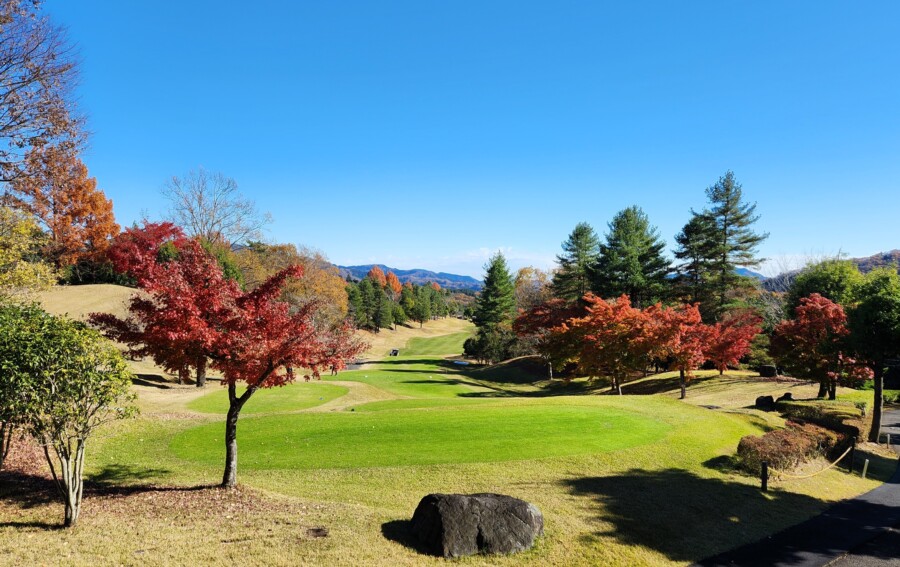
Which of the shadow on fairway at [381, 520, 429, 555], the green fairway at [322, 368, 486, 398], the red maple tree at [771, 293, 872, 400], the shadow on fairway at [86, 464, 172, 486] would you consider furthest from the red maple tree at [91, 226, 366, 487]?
the red maple tree at [771, 293, 872, 400]

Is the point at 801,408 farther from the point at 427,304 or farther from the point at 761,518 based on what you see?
the point at 427,304

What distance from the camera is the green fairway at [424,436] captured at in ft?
53.4

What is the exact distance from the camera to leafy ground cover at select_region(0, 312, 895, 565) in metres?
8.82

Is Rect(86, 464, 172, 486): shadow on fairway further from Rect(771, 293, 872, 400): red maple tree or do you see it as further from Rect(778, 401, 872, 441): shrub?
Rect(771, 293, 872, 400): red maple tree

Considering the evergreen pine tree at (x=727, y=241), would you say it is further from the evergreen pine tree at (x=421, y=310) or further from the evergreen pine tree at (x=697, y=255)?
the evergreen pine tree at (x=421, y=310)

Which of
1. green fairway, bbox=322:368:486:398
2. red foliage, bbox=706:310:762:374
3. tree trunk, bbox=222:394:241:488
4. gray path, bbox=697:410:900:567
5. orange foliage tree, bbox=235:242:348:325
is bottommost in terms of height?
green fairway, bbox=322:368:486:398

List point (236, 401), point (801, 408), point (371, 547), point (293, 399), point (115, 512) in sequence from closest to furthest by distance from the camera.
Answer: point (371, 547)
point (115, 512)
point (236, 401)
point (801, 408)
point (293, 399)

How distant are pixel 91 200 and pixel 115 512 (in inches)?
2024

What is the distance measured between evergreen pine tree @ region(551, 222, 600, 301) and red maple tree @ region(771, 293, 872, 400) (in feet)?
96.8

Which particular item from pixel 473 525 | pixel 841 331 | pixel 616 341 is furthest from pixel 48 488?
pixel 616 341

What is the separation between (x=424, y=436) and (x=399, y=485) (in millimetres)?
4815

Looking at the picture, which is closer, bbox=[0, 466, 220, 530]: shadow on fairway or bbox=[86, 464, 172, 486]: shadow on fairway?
bbox=[0, 466, 220, 530]: shadow on fairway

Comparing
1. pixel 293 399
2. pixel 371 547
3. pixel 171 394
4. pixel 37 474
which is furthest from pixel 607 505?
pixel 171 394

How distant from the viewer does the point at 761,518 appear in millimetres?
12594
